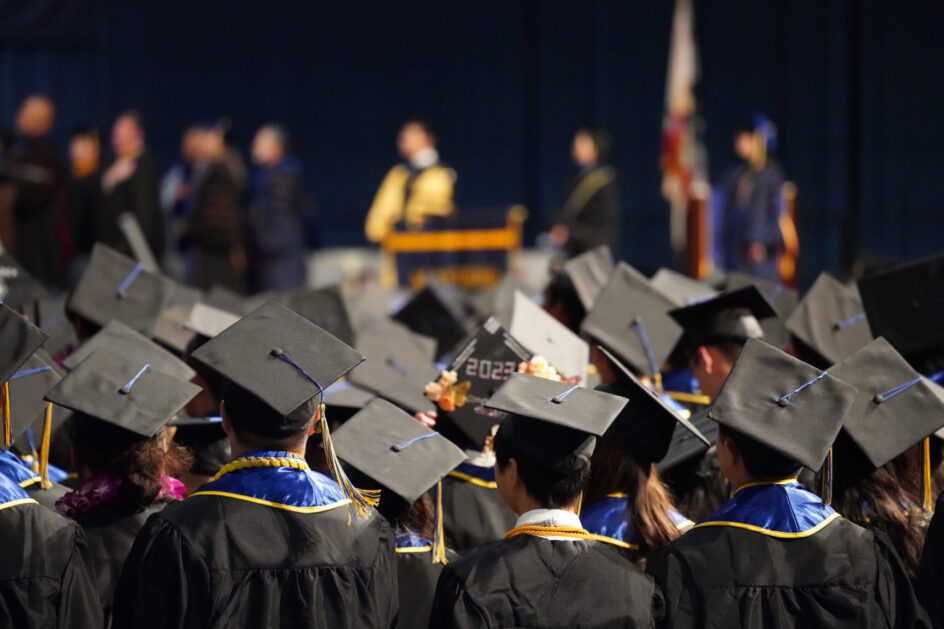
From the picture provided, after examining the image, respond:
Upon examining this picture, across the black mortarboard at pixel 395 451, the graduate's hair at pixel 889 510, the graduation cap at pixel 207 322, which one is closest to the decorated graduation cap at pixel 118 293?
the graduation cap at pixel 207 322

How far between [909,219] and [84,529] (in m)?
13.1

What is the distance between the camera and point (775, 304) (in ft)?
17.4

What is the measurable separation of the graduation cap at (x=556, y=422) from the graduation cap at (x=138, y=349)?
1.19 m

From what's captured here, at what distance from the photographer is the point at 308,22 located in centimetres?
1530

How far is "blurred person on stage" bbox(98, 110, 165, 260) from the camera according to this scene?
34.6 feet

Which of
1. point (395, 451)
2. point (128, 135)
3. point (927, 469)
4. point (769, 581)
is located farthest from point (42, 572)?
point (128, 135)

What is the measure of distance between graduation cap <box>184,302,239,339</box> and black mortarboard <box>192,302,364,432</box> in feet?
4.03

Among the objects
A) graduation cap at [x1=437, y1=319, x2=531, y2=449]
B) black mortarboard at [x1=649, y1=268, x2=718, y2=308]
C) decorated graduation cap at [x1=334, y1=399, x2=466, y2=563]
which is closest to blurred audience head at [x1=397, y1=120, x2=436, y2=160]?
black mortarboard at [x1=649, y1=268, x2=718, y2=308]

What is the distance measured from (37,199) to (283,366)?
8.86 meters

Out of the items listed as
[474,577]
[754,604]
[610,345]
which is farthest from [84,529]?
[610,345]

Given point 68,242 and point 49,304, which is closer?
point 49,304

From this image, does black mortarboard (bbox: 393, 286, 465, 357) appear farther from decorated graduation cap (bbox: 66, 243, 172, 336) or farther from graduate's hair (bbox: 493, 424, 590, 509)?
graduate's hair (bbox: 493, 424, 590, 509)

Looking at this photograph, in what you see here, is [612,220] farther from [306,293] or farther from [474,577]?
[474,577]

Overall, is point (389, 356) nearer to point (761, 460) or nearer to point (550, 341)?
point (550, 341)
